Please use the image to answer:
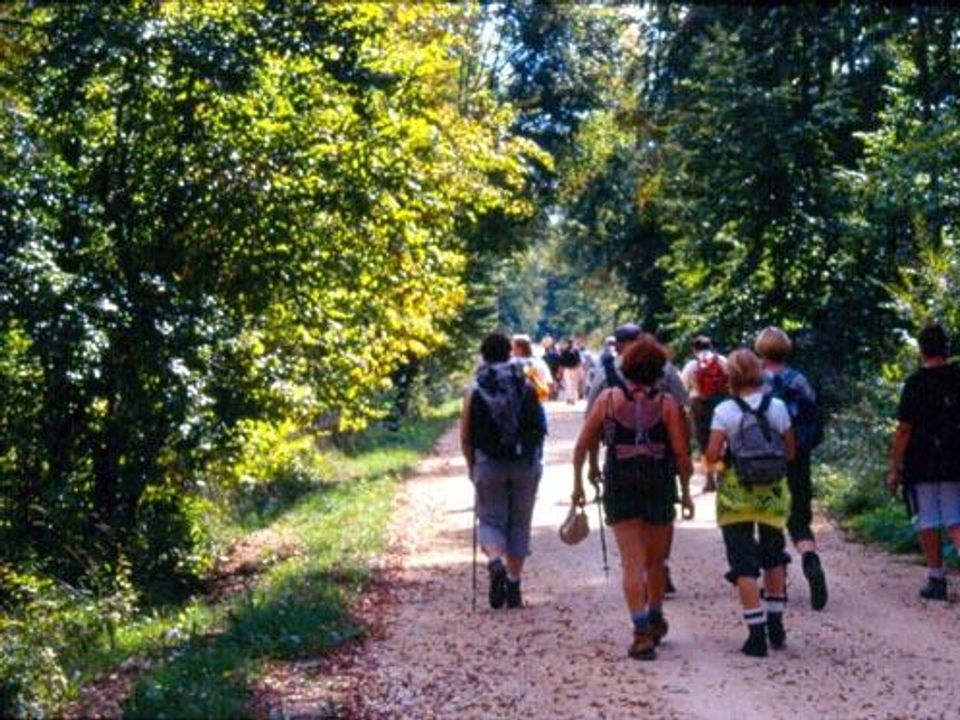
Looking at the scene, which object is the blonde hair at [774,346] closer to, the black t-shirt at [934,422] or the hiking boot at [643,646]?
the black t-shirt at [934,422]

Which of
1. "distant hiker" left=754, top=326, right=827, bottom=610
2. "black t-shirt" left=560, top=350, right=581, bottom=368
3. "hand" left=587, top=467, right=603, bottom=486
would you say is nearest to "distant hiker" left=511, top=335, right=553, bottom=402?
"distant hiker" left=754, top=326, right=827, bottom=610

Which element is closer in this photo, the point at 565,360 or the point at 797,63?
the point at 797,63

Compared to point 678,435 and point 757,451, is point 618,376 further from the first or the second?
point 757,451

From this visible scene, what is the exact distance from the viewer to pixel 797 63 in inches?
402

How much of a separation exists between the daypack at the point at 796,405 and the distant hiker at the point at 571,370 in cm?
3213

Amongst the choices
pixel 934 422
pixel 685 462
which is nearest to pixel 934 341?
pixel 934 422

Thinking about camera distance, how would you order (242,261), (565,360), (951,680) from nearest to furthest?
(951,680) < (242,261) < (565,360)

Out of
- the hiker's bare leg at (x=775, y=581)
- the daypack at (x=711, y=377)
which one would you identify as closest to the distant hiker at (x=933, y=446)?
the hiker's bare leg at (x=775, y=581)

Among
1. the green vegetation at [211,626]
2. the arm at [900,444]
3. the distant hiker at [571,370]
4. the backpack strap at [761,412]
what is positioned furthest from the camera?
the distant hiker at [571,370]

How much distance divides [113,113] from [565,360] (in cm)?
3000

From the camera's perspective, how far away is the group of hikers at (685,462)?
9047mm

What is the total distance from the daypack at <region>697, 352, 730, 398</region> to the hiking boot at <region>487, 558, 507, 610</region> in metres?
5.77

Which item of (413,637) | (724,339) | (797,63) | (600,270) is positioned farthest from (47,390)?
(600,270)

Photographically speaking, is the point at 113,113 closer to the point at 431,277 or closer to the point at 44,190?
the point at 44,190
